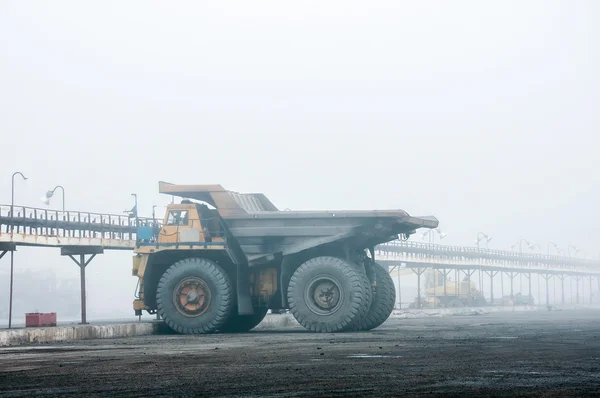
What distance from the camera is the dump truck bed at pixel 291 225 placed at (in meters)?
23.5

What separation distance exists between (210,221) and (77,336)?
4918mm

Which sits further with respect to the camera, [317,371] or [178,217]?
[178,217]

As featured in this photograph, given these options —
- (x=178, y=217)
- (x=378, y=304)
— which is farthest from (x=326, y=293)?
(x=178, y=217)

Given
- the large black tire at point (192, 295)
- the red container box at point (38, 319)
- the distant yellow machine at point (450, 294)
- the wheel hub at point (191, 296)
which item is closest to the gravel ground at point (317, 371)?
the large black tire at point (192, 295)

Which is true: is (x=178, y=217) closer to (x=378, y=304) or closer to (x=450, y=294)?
(x=378, y=304)

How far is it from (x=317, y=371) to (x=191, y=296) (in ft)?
47.2

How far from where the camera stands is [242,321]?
84.2 feet

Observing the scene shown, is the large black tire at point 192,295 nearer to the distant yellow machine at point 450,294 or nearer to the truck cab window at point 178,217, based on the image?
the truck cab window at point 178,217

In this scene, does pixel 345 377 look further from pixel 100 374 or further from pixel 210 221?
pixel 210 221

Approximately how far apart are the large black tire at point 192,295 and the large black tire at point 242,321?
815 mm

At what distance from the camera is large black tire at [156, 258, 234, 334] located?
2395 cm

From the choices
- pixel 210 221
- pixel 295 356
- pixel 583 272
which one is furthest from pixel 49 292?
pixel 295 356

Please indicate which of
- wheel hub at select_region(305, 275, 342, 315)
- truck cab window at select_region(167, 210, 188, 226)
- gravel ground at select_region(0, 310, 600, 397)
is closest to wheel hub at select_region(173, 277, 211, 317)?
truck cab window at select_region(167, 210, 188, 226)

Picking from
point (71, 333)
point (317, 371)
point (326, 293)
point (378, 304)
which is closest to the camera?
point (317, 371)
